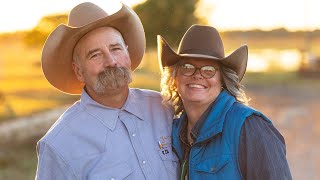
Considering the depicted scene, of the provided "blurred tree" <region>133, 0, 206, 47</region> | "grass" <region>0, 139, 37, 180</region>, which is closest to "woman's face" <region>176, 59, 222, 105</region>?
"grass" <region>0, 139, 37, 180</region>

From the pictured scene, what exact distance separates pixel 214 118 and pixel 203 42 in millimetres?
500

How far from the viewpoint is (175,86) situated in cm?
391

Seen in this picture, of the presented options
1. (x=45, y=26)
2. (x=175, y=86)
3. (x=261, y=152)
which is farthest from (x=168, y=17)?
(x=261, y=152)

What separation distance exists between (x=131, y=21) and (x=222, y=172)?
1.27m

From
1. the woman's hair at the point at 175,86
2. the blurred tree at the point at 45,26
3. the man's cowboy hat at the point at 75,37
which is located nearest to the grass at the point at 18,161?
the man's cowboy hat at the point at 75,37

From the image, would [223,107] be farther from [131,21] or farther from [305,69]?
[305,69]

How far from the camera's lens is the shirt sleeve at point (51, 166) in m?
3.43

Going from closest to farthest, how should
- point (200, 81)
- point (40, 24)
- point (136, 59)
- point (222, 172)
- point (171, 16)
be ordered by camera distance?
point (222, 172), point (200, 81), point (136, 59), point (171, 16), point (40, 24)

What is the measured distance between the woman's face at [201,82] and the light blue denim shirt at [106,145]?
357 millimetres

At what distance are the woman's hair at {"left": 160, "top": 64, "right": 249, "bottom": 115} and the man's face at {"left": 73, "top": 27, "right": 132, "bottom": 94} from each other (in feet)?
1.00

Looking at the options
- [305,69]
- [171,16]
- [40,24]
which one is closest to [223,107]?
[171,16]

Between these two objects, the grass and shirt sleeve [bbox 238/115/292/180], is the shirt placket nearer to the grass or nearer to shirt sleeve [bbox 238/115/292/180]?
shirt sleeve [bbox 238/115/292/180]

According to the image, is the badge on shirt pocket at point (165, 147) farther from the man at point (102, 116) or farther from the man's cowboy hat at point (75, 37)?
the man's cowboy hat at point (75, 37)

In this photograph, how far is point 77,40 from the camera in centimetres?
379
